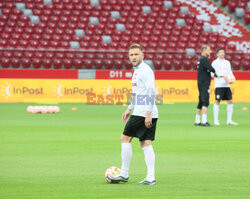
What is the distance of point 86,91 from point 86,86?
10.4 inches

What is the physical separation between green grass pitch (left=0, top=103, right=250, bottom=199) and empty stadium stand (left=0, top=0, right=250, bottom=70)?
11907 millimetres

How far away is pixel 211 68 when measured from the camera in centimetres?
1434

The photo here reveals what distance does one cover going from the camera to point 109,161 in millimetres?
8312

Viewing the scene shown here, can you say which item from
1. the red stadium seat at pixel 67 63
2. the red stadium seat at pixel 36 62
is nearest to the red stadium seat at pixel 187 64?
the red stadium seat at pixel 67 63

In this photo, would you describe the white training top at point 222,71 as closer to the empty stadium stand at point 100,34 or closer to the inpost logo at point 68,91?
the inpost logo at point 68,91

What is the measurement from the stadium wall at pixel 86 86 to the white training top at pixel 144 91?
1897 centimetres

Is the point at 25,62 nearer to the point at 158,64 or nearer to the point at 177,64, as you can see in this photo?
the point at 158,64

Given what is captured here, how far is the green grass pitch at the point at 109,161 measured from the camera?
5.95 m

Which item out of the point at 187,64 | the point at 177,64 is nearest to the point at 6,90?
the point at 177,64

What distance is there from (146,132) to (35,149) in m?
3.75

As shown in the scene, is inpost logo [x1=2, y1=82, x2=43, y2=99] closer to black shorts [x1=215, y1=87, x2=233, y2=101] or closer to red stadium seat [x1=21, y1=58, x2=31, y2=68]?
red stadium seat [x1=21, y1=58, x2=31, y2=68]

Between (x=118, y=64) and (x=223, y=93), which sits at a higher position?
(x=118, y=64)

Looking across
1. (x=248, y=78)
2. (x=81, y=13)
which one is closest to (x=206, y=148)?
(x=248, y=78)

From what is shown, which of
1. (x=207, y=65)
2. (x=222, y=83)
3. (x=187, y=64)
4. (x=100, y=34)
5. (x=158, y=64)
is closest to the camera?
(x=207, y=65)
